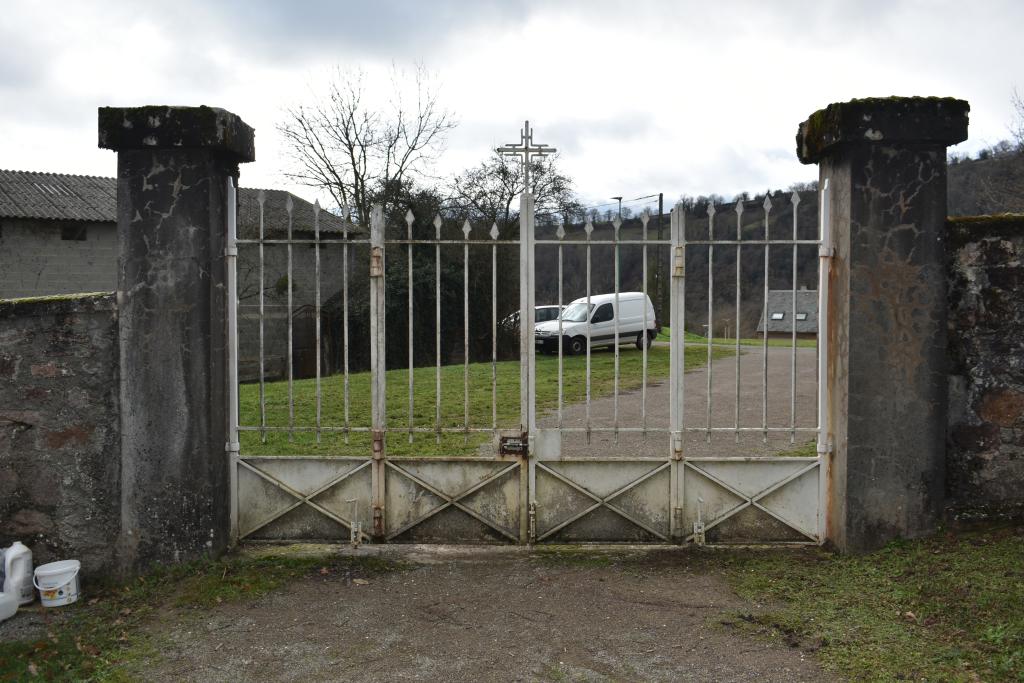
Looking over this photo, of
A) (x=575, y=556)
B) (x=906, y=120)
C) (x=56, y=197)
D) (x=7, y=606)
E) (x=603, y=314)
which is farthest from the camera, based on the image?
(x=56, y=197)

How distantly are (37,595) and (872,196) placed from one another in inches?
230

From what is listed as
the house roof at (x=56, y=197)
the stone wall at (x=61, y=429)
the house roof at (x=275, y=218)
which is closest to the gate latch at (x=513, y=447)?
the stone wall at (x=61, y=429)

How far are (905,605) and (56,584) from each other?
4955mm

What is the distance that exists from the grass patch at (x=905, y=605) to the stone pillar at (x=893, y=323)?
0.30 metres

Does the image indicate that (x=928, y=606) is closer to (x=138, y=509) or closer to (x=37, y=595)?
(x=138, y=509)

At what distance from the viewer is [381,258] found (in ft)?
17.2

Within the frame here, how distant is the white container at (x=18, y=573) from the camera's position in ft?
15.6

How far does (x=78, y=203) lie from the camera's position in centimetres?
2239

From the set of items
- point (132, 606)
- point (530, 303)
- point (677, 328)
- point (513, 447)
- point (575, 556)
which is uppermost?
point (530, 303)

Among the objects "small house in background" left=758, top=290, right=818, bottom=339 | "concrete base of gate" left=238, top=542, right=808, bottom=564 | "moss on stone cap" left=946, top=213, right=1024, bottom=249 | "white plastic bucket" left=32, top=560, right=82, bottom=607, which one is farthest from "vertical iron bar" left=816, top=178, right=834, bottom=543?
"small house in background" left=758, top=290, right=818, bottom=339

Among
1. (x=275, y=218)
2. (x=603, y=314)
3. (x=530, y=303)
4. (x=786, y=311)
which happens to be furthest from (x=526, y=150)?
(x=786, y=311)

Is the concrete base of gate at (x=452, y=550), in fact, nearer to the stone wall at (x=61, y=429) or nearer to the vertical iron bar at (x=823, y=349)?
the vertical iron bar at (x=823, y=349)

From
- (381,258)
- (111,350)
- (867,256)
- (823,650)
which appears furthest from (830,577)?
(111,350)

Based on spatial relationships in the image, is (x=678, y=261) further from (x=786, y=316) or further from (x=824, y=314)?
(x=786, y=316)
